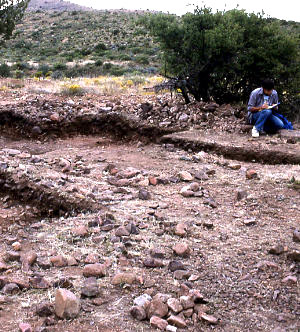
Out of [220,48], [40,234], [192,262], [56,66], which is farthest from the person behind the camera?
[56,66]

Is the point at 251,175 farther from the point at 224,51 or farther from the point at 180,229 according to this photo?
the point at 224,51

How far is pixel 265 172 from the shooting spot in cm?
543

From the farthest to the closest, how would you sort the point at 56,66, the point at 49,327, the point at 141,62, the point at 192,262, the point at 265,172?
1. the point at 141,62
2. the point at 56,66
3. the point at 265,172
4. the point at 192,262
5. the point at 49,327

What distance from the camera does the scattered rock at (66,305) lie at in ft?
8.13

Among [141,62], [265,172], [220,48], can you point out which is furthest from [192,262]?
[141,62]

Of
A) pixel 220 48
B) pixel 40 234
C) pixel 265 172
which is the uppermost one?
pixel 220 48

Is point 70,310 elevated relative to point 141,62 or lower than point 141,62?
lower

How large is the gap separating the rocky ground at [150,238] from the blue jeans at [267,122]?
0.31 metres

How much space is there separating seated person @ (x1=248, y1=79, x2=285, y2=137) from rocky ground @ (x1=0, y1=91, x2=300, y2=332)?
32 cm

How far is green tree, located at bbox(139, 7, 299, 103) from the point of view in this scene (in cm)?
786

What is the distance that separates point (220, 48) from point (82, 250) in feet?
18.7

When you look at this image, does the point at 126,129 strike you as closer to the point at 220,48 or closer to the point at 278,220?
the point at 220,48

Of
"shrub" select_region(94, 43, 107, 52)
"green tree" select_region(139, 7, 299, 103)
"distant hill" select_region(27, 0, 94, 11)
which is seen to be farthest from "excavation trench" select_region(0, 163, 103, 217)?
"distant hill" select_region(27, 0, 94, 11)

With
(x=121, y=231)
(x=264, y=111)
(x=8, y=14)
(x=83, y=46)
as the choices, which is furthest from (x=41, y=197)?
(x=83, y=46)
